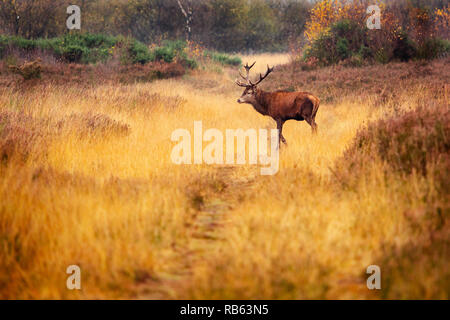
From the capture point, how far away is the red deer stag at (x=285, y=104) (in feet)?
30.7

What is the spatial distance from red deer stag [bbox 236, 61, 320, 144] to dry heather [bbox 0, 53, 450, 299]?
2.25 ft

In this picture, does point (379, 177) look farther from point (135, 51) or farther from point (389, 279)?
point (135, 51)

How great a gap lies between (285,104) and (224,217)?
4.92 meters

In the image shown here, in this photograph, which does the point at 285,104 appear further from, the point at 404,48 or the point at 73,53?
the point at 73,53

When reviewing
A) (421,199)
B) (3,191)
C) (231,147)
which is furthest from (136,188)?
(231,147)

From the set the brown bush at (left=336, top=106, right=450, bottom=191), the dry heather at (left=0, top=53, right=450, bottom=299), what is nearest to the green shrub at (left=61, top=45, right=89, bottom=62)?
the dry heather at (left=0, top=53, right=450, bottom=299)

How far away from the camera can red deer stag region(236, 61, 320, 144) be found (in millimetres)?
9367

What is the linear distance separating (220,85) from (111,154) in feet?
46.6

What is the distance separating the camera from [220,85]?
→ 21.5 meters

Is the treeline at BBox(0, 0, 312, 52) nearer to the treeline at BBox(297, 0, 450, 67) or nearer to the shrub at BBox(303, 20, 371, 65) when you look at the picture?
the treeline at BBox(297, 0, 450, 67)

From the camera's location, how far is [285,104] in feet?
31.4

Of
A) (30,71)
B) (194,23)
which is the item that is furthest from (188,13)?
(30,71)

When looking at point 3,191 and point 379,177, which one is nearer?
point 3,191
